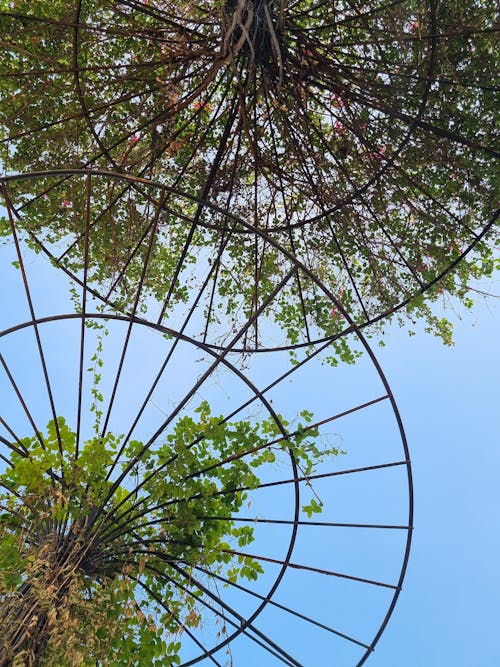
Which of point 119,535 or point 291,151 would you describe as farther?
point 291,151

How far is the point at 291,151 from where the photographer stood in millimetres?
5887

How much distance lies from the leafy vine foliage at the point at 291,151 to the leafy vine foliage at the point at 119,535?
2.19m

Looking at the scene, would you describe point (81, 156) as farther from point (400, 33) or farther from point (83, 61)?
point (400, 33)

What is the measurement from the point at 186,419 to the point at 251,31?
8.29 feet

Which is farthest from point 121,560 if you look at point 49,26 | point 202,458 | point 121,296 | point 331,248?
point 49,26

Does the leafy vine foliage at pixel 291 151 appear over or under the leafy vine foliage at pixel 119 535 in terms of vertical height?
over

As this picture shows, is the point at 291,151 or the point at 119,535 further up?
the point at 291,151

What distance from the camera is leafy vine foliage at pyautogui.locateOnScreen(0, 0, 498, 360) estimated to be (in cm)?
481

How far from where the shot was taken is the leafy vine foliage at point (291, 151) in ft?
15.8

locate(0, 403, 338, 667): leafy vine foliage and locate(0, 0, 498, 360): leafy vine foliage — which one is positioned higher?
locate(0, 0, 498, 360): leafy vine foliage

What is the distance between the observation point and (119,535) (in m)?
2.87

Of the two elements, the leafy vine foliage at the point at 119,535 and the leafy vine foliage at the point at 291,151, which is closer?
the leafy vine foliage at the point at 119,535

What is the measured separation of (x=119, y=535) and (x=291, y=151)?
4.47m

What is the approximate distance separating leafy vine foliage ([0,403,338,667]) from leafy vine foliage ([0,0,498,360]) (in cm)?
219
